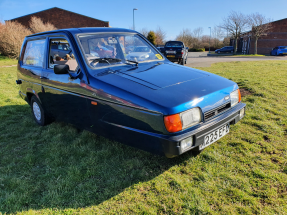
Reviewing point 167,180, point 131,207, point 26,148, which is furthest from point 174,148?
point 26,148

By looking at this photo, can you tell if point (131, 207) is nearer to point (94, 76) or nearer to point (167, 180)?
point (167, 180)

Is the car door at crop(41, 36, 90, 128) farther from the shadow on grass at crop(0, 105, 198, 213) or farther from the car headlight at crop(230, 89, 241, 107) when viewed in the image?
the car headlight at crop(230, 89, 241, 107)

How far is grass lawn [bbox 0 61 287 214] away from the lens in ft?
7.20

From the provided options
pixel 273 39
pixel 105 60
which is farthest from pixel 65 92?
pixel 273 39

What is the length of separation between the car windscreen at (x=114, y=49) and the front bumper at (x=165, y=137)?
3.31 feet

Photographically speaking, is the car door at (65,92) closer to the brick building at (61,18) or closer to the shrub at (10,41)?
the shrub at (10,41)

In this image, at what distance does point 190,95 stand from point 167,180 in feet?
3.38

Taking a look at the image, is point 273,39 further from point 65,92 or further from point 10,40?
point 65,92

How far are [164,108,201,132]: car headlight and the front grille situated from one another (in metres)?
0.14

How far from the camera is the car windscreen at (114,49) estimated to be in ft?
10.3

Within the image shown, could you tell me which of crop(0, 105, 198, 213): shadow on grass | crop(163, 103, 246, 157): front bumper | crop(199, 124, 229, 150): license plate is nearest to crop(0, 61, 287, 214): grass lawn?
crop(0, 105, 198, 213): shadow on grass

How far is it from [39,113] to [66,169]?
2.05 meters

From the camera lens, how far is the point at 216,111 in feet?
8.77

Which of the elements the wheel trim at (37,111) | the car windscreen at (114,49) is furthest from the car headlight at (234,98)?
the wheel trim at (37,111)
